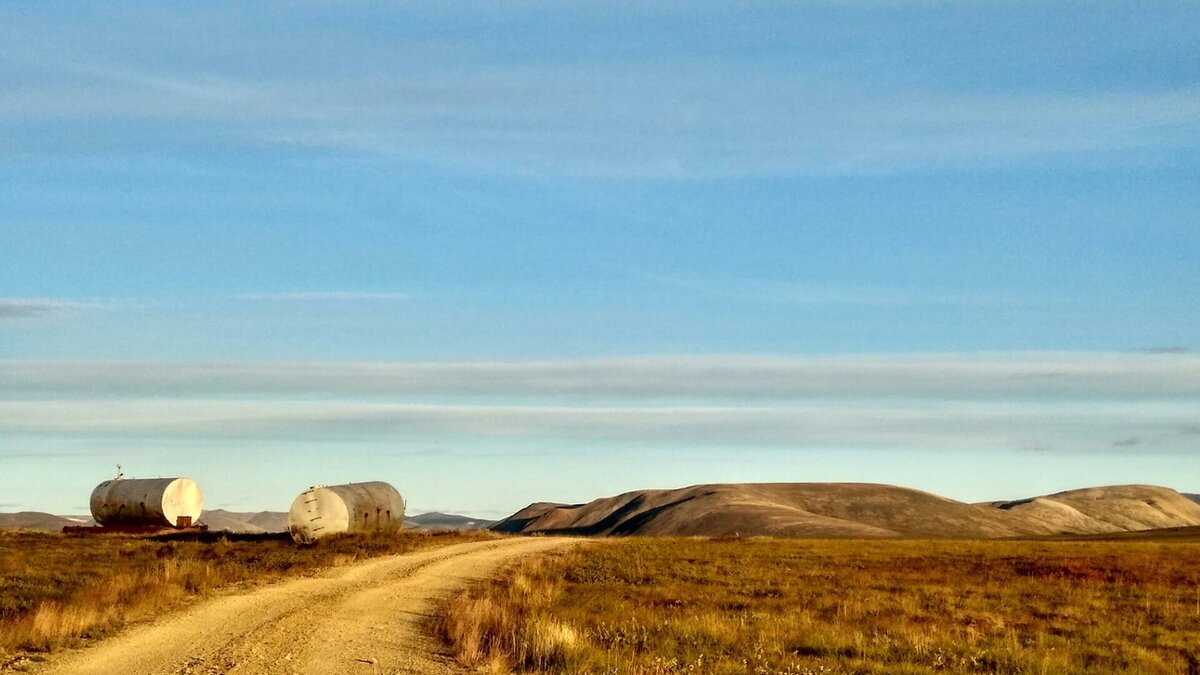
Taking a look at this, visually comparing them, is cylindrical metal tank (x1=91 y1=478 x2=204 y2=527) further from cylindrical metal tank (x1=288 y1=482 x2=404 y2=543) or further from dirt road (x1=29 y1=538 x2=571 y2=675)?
dirt road (x1=29 y1=538 x2=571 y2=675)

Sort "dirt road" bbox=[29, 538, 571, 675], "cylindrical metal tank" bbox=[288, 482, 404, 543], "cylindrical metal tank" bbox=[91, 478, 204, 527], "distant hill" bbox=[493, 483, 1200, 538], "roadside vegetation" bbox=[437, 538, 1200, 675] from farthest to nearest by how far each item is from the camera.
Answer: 1. "distant hill" bbox=[493, 483, 1200, 538]
2. "cylindrical metal tank" bbox=[91, 478, 204, 527]
3. "cylindrical metal tank" bbox=[288, 482, 404, 543]
4. "roadside vegetation" bbox=[437, 538, 1200, 675]
5. "dirt road" bbox=[29, 538, 571, 675]

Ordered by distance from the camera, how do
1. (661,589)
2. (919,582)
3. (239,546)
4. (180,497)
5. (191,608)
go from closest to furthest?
(191,608)
(661,589)
(919,582)
(239,546)
(180,497)

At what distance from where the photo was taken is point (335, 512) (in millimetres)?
Answer: 53812

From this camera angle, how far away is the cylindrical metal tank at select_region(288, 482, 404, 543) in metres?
53.0

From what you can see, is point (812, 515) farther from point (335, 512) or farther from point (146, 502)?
point (335, 512)

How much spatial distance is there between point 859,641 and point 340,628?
378 inches

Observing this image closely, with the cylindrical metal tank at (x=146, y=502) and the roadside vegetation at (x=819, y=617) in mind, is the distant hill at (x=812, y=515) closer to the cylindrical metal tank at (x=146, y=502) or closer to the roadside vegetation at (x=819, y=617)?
the cylindrical metal tank at (x=146, y=502)

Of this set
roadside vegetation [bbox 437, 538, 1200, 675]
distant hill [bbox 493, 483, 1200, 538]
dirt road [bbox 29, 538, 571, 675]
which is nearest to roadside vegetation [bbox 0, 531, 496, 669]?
dirt road [bbox 29, 538, 571, 675]

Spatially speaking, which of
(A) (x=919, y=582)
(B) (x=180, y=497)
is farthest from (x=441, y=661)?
(B) (x=180, y=497)

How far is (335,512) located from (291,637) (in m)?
34.4

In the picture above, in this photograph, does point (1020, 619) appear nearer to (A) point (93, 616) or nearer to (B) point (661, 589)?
(B) point (661, 589)

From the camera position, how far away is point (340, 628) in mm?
21594

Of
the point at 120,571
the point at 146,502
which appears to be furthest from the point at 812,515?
the point at 120,571

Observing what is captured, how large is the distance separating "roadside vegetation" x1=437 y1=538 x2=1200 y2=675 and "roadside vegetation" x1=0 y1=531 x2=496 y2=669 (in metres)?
6.16
